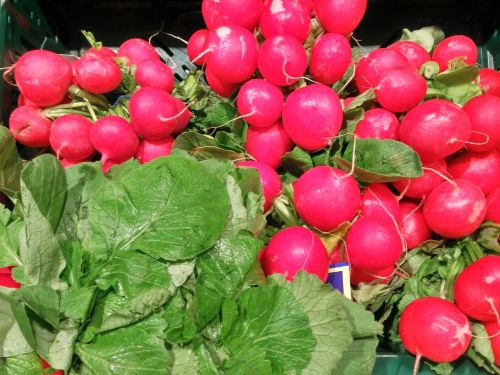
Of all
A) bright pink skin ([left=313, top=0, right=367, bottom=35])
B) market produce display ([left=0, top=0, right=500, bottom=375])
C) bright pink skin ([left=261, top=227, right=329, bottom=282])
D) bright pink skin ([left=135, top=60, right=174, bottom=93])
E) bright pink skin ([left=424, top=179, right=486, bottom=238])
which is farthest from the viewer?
bright pink skin ([left=135, top=60, right=174, bottom=93])

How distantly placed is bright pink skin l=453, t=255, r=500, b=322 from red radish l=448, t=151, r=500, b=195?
240 millimetres

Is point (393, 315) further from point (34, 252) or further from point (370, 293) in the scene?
point (34, 252)

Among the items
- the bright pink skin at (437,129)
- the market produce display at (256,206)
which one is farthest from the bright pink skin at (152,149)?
the bright pink skin at (437,129)

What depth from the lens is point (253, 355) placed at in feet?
2.71

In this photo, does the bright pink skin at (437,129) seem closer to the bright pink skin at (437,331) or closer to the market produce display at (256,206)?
the market produce display at (256,206)

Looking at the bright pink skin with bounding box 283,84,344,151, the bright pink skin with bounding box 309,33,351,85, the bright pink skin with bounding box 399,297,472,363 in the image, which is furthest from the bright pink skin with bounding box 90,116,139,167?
the bright pink skin with bounding box 399,297,472,363

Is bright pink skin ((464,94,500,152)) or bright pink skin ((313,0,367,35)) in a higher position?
bright pink skin ((313,0,367,35))

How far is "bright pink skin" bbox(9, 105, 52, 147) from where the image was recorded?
1291 mm

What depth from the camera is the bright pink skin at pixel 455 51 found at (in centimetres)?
138

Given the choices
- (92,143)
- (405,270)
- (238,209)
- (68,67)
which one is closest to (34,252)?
(238,209)

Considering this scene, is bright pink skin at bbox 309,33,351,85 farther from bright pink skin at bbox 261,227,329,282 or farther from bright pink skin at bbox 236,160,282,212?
bright pink skin at bbox 261,227,329,282

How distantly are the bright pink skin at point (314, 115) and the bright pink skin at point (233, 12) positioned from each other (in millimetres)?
285

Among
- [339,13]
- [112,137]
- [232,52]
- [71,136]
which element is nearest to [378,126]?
[339,13]

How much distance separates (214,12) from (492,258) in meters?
1.02
